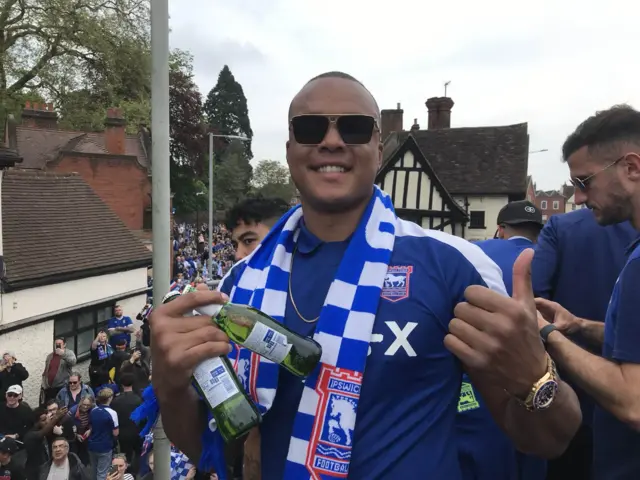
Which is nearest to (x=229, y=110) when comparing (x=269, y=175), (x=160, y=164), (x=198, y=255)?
(x=269, y=175)

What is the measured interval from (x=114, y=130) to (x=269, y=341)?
23.1m

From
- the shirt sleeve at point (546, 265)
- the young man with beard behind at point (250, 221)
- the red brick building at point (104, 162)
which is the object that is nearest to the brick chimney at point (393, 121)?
the red brick building at point (104, 162)

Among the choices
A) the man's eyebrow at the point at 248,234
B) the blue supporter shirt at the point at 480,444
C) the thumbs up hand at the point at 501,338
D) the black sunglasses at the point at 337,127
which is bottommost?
the blue supporter shirt at the point at 480,444

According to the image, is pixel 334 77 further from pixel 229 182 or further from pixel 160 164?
pixel 229 182

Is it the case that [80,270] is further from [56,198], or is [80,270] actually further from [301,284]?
[301,284]

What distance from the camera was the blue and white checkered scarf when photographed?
158cm

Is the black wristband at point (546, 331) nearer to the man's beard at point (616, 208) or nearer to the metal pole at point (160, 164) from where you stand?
the man's beard at point (616, 208)

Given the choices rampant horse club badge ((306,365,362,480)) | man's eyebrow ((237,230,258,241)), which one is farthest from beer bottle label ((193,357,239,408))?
man's eyebrow ((237,230,258,241))

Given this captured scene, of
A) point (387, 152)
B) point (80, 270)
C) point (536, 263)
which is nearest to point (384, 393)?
point (536, 263)

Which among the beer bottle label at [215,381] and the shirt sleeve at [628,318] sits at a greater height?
the shirt sleeve at [628,318]

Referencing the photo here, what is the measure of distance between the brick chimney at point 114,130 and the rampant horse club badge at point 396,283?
22289 millimetres

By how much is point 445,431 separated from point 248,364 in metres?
0.67

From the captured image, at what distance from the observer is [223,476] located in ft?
6.00

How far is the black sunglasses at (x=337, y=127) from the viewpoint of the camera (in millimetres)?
1844
